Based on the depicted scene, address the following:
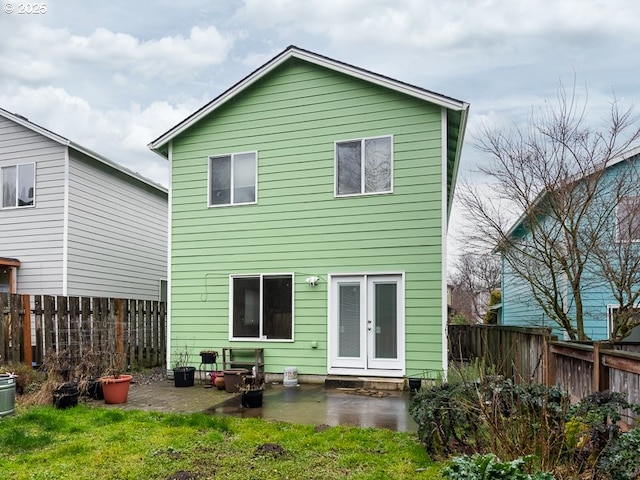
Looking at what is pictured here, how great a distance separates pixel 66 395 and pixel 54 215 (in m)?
6.43

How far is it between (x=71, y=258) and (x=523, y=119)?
10931mm

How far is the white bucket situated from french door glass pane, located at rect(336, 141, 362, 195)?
3.77m

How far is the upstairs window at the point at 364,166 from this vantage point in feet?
32.6

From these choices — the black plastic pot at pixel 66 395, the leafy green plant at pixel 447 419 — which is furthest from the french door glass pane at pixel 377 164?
the black plastic pot at pixel 66 395

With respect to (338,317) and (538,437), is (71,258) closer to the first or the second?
(338,317)

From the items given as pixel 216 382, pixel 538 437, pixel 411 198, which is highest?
pixel 411 198

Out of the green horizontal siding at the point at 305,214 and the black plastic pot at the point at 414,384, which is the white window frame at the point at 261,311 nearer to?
the green horizontal siding at the point at 305,214

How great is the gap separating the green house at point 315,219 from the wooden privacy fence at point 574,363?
158cm

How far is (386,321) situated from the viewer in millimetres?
9688

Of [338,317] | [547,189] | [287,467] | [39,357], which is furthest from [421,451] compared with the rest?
[39,357]

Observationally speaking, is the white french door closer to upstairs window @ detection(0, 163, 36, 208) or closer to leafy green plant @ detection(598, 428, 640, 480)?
leafy green plant @ detection(598, 428, 640, 480)

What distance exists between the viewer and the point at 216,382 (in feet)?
31.0

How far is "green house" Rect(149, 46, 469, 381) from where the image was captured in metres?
9.54

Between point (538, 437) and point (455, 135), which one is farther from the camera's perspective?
point (455, 135)
